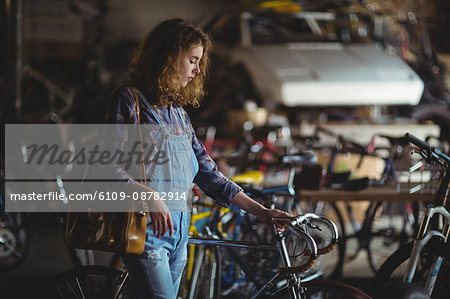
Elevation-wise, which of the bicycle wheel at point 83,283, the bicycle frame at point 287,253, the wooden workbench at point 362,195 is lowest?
the wooden workbench at point 362,195

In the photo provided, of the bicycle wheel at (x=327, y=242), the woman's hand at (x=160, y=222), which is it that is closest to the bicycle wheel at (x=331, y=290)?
the woman's hand at (x=160, y=222)

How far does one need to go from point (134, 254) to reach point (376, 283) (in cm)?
148

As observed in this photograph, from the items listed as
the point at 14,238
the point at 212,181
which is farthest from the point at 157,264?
the point at 14,238

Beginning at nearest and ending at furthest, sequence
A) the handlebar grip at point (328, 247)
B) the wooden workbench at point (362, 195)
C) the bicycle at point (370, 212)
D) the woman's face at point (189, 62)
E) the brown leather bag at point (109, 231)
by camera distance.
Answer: the brown leather bag at point (109, 231) < the handlebar grip at point (328, 247) < the woman's face at point (189, 62) < the wooden workbench at point (362, 195) < the bicycle at point (370, 212)

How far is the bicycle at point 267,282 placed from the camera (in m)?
2.22

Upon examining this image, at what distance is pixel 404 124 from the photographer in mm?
7938

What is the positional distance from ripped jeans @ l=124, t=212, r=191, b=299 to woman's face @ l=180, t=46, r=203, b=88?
558 millimetres

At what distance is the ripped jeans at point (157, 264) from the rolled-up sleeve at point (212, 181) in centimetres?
22

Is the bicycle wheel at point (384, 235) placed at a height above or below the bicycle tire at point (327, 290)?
below

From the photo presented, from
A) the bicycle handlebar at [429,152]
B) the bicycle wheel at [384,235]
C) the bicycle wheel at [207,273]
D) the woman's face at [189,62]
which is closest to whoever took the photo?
the woman's face at [189,62]

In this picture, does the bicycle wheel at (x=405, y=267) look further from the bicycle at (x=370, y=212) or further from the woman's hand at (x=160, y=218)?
the woman's hand at (x=160, y=218)

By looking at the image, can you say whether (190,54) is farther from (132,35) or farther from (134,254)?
(132,35)

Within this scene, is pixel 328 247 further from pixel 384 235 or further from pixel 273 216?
pixel 384 235

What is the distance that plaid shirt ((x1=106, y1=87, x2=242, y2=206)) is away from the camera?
7.15 ft
